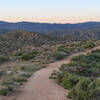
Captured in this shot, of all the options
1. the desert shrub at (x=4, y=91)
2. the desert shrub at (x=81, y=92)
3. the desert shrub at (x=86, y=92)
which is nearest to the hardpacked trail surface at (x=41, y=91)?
the desert shrub at (x=4, y=91)

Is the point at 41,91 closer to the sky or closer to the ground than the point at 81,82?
closer to the ground

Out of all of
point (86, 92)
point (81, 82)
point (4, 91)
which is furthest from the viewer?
point (4, 91)

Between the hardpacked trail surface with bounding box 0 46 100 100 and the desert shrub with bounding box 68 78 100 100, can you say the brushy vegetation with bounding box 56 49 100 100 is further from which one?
the hardpacked trail surface with bounding box 0 46 100 100

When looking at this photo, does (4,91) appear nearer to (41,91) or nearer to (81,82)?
(41,91)

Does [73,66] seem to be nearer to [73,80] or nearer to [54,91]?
[73,80]

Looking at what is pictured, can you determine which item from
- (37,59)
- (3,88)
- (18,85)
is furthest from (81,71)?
(37,59)

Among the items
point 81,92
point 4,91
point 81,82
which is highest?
point 81,82

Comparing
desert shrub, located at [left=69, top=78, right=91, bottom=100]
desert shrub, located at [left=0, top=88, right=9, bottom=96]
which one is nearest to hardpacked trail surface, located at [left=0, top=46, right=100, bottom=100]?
desert shrub, located at [left=0, top=88, right=9, bottom=96]

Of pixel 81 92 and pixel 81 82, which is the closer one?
pixel 81 92

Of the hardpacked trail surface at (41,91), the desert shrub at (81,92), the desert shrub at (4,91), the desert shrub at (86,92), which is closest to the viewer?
the desert shrub at (86,92)

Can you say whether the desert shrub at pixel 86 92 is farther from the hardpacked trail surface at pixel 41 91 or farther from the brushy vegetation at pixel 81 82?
the hardpacked trail surface at pixel 41 91

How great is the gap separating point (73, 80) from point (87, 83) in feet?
8.16

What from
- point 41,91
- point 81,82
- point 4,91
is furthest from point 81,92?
point 4,91

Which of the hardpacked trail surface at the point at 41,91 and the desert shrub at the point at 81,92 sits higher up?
the desert shrub at the point at 81,92
